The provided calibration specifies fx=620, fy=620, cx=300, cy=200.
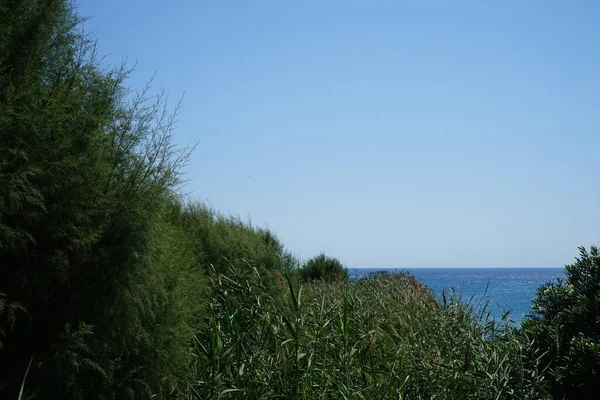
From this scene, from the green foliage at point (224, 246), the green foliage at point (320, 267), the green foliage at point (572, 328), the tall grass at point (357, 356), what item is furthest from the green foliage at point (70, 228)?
the green foliage at point (320, 267)

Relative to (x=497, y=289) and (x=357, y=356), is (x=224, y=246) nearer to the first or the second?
(x=357, y=356)

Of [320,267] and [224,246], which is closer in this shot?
[224,246]

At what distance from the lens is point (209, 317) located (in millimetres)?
8117

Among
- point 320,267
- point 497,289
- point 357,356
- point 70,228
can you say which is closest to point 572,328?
point 357,356

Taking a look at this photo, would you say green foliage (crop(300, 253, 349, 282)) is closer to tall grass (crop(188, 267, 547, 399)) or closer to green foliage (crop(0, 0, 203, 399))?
tall grass (crop(188, 267, 547, 399))

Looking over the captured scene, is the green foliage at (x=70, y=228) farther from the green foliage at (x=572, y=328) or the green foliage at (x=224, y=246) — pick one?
the green foliage at (x=572, y=328)

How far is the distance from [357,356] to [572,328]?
7.73 ft

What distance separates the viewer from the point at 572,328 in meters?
6.73

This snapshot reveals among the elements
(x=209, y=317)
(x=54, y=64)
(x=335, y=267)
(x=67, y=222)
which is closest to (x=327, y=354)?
(x=209, y=317)

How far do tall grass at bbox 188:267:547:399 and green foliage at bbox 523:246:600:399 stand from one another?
0.76 feet

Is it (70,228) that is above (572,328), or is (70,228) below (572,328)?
above

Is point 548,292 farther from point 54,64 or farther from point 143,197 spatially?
point 54,64

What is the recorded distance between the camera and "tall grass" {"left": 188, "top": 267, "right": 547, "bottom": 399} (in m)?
6.35

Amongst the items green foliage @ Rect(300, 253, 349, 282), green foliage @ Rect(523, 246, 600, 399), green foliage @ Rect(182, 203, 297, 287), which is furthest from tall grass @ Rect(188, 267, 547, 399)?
green foliage @ Rect(300, 253, 349, 282)
